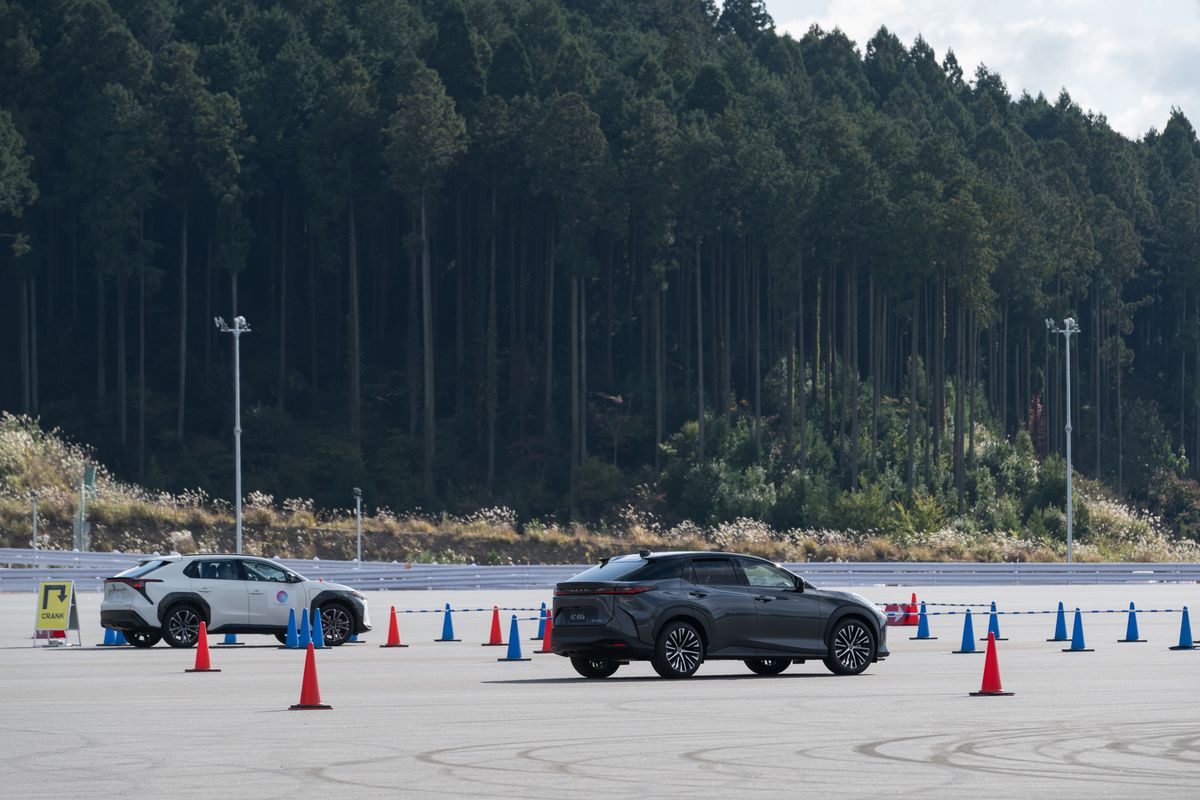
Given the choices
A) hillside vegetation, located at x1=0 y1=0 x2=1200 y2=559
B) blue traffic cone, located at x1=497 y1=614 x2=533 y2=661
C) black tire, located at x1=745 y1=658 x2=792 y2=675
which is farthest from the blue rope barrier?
hillside vegetation, located at x1=0 y1=0 x2=1200 y2=559

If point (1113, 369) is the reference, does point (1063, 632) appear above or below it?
below

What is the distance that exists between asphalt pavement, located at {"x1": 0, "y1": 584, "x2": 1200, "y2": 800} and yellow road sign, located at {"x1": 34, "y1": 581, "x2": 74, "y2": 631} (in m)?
2.79

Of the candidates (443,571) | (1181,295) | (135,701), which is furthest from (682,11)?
(135,701)

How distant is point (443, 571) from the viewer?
56125mm

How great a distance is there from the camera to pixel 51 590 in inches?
1203

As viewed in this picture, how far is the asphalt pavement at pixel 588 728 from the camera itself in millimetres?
A: 12766

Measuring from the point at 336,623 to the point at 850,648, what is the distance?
31.1 ft

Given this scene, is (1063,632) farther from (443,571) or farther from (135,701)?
(443,571)

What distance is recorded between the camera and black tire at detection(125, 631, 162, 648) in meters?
29.4

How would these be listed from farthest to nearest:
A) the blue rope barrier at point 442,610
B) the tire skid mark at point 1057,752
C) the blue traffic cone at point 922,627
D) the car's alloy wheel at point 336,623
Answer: the blue rope barrier at point 442,610 < the blue traffic cone at point 922,627 < the car's alloy wheel at point 336,623 < the tire skid mark at point 1057,752

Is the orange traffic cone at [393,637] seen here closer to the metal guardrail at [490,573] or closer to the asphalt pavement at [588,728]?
the asphalt pavement at [588,728]

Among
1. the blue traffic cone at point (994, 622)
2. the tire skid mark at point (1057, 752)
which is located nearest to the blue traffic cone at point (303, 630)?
the blue traffic cone at point (994, 622)

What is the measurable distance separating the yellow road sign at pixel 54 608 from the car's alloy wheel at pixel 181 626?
6.78ft

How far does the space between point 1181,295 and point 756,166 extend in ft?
135
